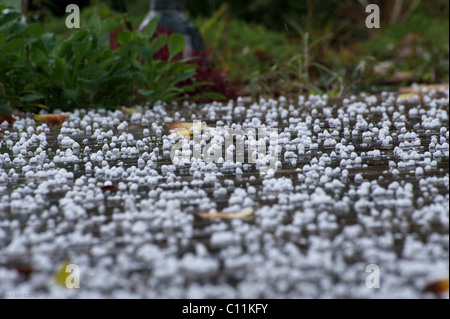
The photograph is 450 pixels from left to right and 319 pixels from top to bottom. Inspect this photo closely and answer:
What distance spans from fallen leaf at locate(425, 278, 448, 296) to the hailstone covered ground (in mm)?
13

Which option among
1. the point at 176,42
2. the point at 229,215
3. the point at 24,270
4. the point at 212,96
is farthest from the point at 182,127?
the point at 24,270

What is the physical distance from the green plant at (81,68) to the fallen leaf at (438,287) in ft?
7.91

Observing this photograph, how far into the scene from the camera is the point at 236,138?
2295mm

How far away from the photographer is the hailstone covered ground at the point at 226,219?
0.98m

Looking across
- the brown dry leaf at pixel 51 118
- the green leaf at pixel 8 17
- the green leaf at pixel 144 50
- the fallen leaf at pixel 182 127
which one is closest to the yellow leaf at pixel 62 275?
the fallen leaf at pixel 182 127

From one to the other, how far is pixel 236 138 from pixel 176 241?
1.20 m

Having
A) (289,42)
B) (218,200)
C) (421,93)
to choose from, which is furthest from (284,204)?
(289,42)

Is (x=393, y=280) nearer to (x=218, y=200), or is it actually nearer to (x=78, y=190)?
(x=218, y=200)

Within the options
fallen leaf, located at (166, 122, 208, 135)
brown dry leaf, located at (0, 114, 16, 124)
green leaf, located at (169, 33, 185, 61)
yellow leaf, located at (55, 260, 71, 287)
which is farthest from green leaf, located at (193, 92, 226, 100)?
yellow leaf, located at (55, 260, 71, 287)

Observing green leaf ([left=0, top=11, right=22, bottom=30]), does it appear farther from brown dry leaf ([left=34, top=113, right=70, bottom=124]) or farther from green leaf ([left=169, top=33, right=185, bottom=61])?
green leaf ([left=169, top=33, right=185, bottom=61])

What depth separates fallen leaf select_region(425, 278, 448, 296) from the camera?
946 millimetres

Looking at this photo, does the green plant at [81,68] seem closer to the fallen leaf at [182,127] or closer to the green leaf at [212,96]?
the green leaf at [212,96]

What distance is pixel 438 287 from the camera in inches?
37.5

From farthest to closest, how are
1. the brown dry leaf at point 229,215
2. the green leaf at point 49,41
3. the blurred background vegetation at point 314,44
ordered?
the blurred background vegetation at point 314,44
the green leaf at point 49,41
the brown dry leaf at point 229,215
